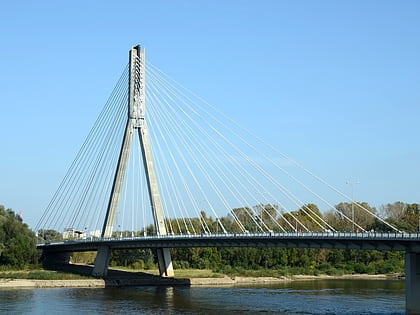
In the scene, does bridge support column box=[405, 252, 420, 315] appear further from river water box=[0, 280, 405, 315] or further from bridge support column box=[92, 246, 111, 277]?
bridge support column box=[92, 246, 111, 277]

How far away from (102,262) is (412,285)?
38.5 m

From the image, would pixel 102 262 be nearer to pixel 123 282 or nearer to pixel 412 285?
pixel 123 282

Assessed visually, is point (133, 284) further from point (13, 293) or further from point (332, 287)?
point (332, 287)

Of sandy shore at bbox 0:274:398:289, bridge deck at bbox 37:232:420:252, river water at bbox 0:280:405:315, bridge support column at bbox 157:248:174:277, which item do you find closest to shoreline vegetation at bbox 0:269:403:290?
sandy shore at bbox 0:274:398:289

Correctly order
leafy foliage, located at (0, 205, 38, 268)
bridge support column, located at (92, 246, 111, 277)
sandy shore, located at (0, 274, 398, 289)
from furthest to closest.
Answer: leafy foliage, located at (0, 205, 38, 268) → bridge support column, located at (92, 246, 111, 277) → sandy shore, located at (0, 274, 398, 289)

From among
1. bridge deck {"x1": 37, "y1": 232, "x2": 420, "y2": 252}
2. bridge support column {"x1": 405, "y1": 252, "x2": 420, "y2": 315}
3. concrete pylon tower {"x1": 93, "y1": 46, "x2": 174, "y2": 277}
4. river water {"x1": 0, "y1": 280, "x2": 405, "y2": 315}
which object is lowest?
river water {"x1": 0, "y1": 280, "x2": 405, "y2": 315}

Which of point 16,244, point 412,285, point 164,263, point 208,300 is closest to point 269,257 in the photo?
point 164,263

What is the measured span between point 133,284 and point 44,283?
891cm

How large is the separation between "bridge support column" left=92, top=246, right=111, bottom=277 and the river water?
259 inches

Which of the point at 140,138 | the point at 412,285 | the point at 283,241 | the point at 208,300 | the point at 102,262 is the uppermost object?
the point at 140,138

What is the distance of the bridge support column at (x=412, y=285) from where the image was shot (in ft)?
139

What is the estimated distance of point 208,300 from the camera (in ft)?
176

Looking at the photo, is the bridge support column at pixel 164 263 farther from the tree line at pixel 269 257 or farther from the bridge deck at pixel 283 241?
the tree line at pixel 269 257

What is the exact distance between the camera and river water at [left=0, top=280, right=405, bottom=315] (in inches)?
1815
